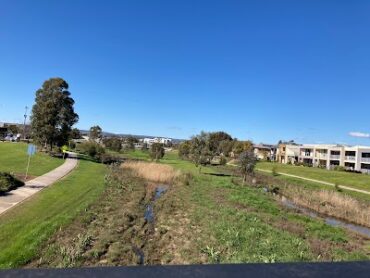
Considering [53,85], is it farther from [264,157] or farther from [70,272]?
[264,157]

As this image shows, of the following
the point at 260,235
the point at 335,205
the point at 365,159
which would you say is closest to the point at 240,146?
the point at 365,159

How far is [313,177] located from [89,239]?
5047 cm

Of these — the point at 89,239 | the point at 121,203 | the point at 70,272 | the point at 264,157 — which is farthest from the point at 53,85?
the point at 264,157

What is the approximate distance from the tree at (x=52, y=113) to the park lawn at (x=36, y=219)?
2762cm

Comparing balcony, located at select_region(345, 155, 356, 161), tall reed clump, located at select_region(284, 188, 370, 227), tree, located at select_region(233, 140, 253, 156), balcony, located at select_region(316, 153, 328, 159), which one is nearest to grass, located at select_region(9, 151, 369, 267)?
tall reed clump, located at select_region(284, 188, 370, 227)

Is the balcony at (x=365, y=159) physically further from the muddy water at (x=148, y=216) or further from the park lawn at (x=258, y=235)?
the park lawn at (x=258, y=235)

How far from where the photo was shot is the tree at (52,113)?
4953cm

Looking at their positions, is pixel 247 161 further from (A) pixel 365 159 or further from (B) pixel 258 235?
(A) pixel 365 159

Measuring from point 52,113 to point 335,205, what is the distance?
3561cm

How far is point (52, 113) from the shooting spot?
163 ft

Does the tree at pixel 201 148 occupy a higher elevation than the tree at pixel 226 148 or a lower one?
lower

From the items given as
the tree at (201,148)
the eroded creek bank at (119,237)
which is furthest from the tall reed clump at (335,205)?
the tree at (201,148)

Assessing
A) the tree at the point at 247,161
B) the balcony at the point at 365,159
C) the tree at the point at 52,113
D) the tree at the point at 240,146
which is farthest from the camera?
the tree at the point at 240,146

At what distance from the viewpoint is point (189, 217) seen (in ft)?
65.7
